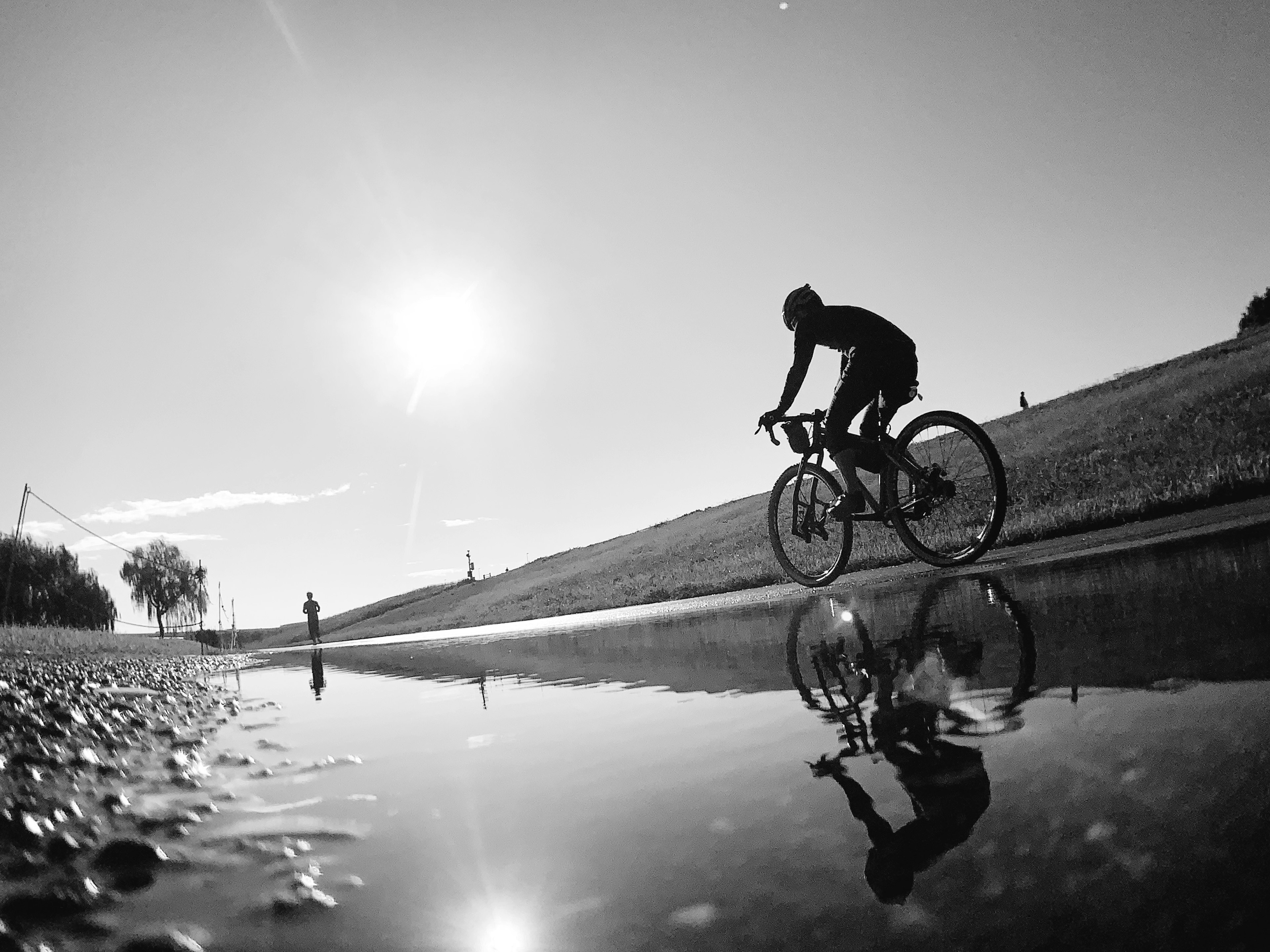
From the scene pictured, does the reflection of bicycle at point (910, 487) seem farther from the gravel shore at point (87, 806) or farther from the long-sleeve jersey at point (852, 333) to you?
the gravel shore at point (87, 806)

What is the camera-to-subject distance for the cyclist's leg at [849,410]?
6.93 m

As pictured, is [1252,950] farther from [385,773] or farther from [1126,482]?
[1126,482]

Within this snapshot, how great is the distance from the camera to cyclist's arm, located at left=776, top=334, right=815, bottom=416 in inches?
285

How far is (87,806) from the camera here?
6.98ft

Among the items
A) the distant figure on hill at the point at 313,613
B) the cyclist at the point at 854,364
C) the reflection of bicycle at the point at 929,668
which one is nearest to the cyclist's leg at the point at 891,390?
the cyclist at the point at 854,364

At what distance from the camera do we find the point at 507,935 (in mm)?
1053

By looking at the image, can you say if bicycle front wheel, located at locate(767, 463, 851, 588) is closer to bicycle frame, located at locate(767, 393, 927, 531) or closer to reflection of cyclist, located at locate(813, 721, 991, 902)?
bicycle frame, located at locate(767, 393, 927, 531)

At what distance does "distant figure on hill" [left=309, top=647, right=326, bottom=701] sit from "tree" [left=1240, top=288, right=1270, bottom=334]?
87554 mm

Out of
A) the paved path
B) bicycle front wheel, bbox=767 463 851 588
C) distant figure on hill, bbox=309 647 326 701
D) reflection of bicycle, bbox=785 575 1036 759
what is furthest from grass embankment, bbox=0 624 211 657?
reflection of bicycle, bbox=785 575 1036 759

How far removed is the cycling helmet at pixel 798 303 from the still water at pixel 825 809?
15.0 ft

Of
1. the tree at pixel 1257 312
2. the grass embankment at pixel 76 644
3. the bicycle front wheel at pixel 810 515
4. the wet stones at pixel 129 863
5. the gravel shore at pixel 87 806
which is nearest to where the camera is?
the gravel shore at pixel 87 806

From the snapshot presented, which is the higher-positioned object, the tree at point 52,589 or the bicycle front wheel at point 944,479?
the tree at point 52,589

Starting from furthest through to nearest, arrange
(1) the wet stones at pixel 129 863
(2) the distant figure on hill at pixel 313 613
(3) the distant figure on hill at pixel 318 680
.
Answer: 1. (2) the distant figure on hill at pixel 313 613
2. (3) the distant figure on hill at pixel 318 680
3. (1) the wet stones at pixel 129 863

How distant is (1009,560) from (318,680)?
6.64m
